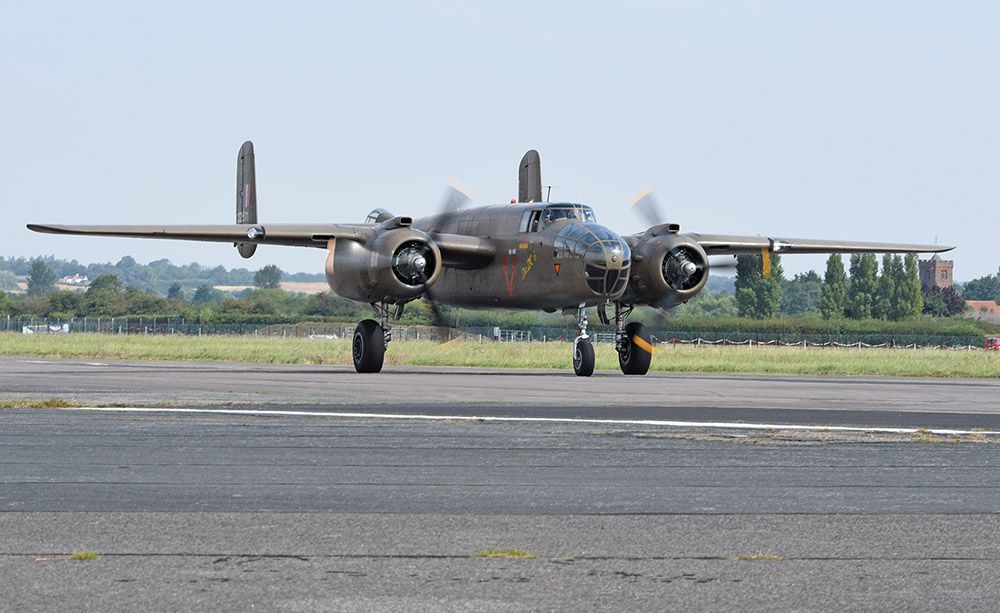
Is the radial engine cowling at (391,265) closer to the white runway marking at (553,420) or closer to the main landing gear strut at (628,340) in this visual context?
the main landing gear strut at (628,340)

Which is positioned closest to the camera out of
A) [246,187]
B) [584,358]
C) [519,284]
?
[584,358]

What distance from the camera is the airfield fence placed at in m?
67.4

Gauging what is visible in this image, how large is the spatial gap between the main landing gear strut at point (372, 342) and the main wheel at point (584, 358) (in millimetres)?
4869

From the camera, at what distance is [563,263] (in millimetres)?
33625

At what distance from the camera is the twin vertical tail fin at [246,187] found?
4784 centimetres

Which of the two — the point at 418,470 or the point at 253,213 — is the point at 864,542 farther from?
the point at 253,213

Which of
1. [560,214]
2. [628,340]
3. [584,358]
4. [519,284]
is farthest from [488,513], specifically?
[628,340]

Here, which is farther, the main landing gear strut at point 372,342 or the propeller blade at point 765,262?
the propeller blade at point 765,262

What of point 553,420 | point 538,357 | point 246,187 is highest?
point 246,187

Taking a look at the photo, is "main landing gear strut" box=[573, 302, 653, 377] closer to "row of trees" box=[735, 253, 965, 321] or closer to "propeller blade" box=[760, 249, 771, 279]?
"propeller blade" box=[760, 249, 771, 279]

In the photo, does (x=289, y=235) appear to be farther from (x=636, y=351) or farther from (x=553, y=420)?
(x=553, y=420)

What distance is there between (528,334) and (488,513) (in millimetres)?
58293

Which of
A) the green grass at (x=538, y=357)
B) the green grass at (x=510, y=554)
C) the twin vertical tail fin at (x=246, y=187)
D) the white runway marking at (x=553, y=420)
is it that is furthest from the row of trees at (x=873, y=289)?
the green grass at (x=510, y=554)

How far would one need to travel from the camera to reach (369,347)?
1401 inches
